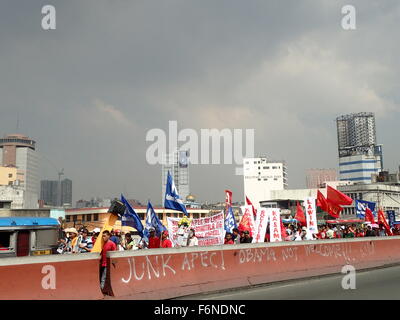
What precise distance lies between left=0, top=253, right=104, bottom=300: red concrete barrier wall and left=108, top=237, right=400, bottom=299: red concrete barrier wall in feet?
1.66

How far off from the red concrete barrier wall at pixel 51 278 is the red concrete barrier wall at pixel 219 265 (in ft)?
1.66

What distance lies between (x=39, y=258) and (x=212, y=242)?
905cm

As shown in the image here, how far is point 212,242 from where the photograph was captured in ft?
54.5

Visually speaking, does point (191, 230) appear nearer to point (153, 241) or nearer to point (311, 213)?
point (153, 241)

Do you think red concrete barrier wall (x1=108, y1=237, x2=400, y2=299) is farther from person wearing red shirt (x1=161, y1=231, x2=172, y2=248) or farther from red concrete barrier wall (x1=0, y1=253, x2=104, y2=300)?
person wearing red shirt (x1=161, y1=231, x2=172, y2=248)

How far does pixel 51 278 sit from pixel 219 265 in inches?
193

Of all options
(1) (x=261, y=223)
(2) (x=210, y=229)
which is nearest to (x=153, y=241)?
(2) (x=210, y=229)

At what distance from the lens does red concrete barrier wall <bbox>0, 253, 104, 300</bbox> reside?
7.86 m

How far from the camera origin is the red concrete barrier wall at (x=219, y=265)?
9.97 metres
